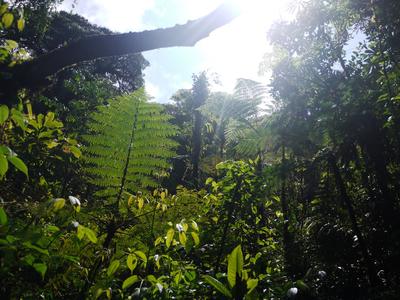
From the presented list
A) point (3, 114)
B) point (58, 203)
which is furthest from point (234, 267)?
point (3, 114)

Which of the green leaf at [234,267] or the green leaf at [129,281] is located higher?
the green leaf at [234,267]

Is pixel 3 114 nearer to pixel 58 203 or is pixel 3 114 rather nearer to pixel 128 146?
pixel 58 203

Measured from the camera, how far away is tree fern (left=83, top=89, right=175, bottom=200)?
6.06ft

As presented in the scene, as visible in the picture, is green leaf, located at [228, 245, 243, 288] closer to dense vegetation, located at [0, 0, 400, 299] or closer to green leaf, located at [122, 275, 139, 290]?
dense vegetation, located at [0, 0, 400, 299]

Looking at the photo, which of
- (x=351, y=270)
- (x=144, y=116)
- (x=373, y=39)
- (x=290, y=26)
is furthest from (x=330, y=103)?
(x=290, y=26)

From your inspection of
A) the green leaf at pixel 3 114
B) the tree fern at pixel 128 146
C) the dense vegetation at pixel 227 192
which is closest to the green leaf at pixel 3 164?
the dense vegetation at pixel 227 192

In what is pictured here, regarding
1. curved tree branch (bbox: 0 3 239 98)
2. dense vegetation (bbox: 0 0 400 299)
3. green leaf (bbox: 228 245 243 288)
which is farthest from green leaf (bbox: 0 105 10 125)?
A: curved tree branch (bbox: 0 3 239 98)

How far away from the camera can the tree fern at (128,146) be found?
6.06 ft

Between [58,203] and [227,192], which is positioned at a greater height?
[227,192]

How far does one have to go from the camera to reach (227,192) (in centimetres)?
292

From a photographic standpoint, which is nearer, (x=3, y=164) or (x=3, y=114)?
(x=3, y=164)

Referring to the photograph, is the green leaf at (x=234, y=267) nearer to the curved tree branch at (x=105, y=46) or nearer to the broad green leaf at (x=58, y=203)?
the broad green leaf at (x=58, y=203)

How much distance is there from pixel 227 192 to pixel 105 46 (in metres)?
1.49

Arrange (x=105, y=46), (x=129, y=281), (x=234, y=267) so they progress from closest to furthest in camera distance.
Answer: (x=234, y=267) < (x=129, y=281) < (x=105, y=46)
